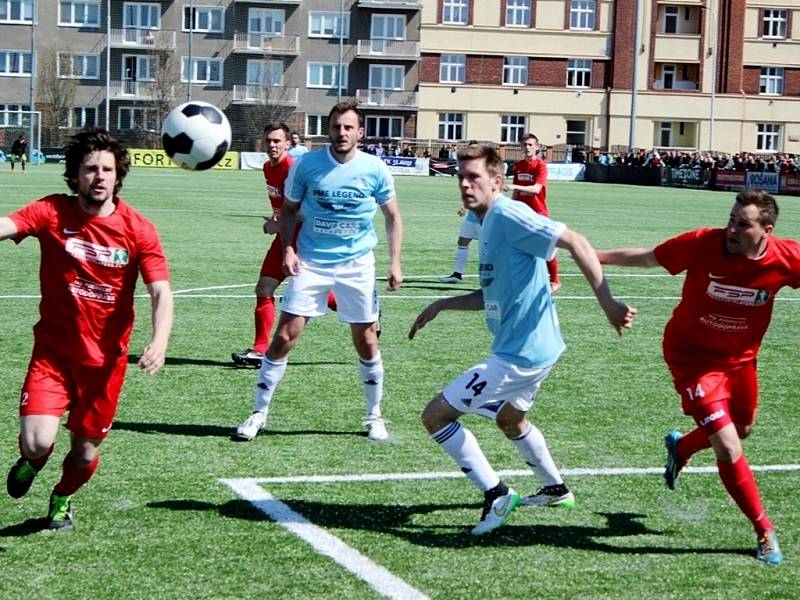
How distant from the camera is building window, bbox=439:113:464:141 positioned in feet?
281

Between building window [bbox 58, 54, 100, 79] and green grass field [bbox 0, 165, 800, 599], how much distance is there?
7109 cm

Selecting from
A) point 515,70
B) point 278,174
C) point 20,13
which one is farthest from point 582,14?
point 278,174

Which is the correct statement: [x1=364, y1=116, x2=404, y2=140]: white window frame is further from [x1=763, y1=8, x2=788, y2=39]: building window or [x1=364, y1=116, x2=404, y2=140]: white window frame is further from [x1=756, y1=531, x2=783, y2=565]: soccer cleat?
[x1=756, y1=531, x2=783, y2=565]: soccer cleat

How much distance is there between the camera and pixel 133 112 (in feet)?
276

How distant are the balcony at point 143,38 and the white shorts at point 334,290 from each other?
76389mm

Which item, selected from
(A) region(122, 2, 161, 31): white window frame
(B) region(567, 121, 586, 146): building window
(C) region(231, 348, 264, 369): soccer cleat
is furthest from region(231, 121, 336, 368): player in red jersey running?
(B) region(567, 121, 586, 146): building window

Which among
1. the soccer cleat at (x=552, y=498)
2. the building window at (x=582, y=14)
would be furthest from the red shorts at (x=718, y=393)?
the building window at (x=582, y=14)

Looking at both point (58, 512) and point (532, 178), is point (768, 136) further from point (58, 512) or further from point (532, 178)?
point (58, 512)

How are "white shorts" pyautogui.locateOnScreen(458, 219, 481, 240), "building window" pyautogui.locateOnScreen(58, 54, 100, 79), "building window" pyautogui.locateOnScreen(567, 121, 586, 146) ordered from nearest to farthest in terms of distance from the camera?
"white shorts" pyautogui.locateOnScreen(458, 219, 481, 240) → "building window" pyautogui.locateOnScreen(58, 54, 100, 79) → "building window" pyautogui.locateOnScreen(567, 121, 586, 146)

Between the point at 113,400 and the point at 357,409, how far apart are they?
3.62m

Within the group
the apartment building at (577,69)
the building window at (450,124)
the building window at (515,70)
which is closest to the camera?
the apartment building at (577,69)

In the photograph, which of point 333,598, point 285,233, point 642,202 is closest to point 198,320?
point 285,233

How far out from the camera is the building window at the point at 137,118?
8281 centimetres

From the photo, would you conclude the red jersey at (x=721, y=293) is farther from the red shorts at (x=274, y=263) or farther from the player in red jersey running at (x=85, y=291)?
the red shorts at (x=274, y=263)
